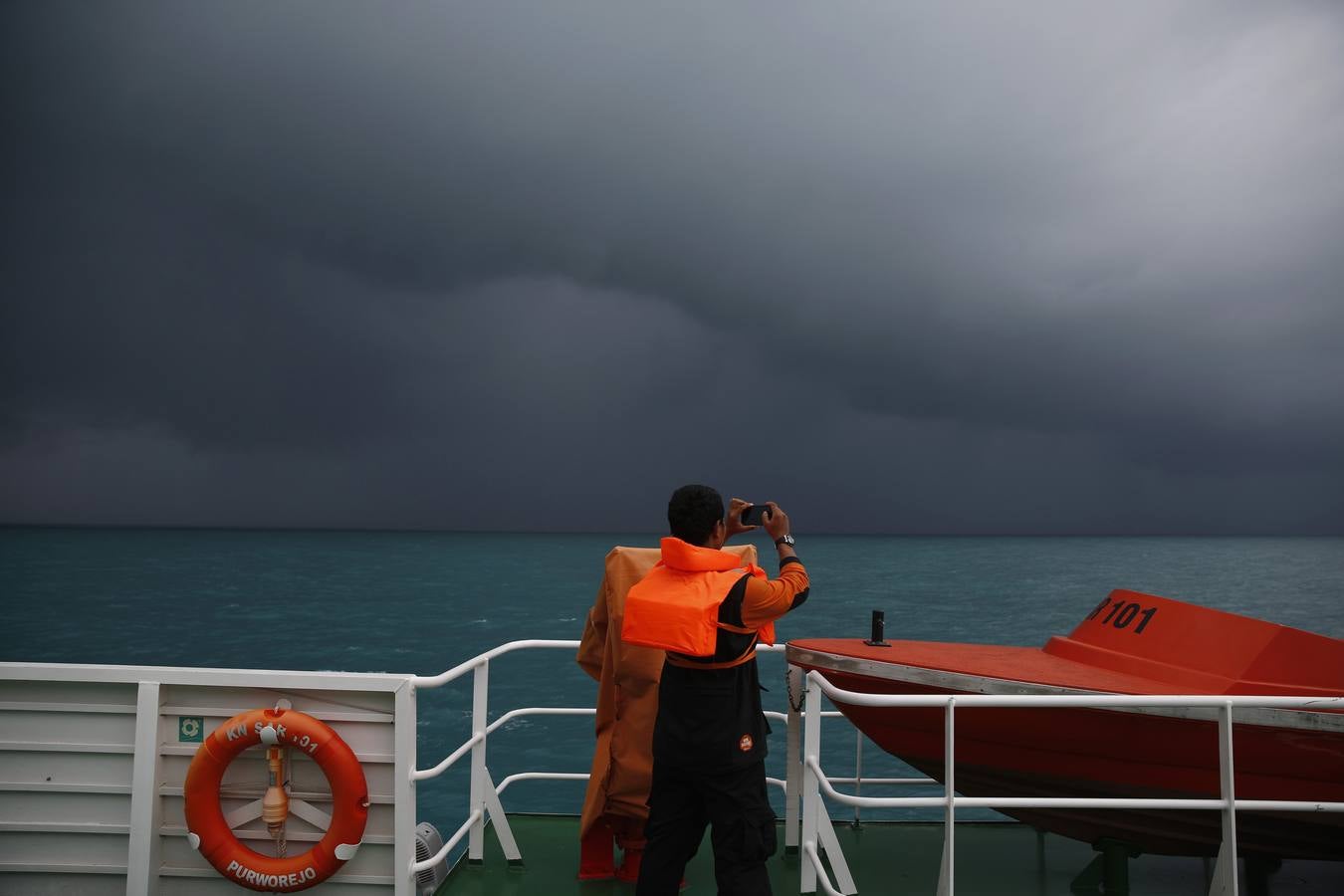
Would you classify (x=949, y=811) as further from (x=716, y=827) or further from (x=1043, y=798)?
(x=716, y=827)

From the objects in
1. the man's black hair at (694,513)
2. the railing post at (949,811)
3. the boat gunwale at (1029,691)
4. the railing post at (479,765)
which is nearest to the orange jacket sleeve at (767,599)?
the man's black hair at (694,513)

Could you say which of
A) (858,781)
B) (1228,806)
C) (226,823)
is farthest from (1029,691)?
(226,823)

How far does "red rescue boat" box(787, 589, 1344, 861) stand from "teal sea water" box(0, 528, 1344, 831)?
1261cm

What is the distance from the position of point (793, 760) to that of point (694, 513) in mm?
1820

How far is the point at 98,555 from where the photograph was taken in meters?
118

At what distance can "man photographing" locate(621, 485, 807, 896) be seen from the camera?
2.92 metres

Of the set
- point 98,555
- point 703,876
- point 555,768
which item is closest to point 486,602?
point 555,768

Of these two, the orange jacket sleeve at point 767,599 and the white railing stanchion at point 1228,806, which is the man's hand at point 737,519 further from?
the white railing stanchion at point 1228,806

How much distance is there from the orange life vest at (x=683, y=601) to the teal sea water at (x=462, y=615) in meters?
13.6

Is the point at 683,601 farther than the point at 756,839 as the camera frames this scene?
No

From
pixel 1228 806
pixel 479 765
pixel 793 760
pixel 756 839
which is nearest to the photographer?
pixel 756 839

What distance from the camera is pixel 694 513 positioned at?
10.1ft

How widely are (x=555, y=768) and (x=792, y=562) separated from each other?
54.9 feet

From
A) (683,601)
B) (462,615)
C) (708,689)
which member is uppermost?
(683,601)
